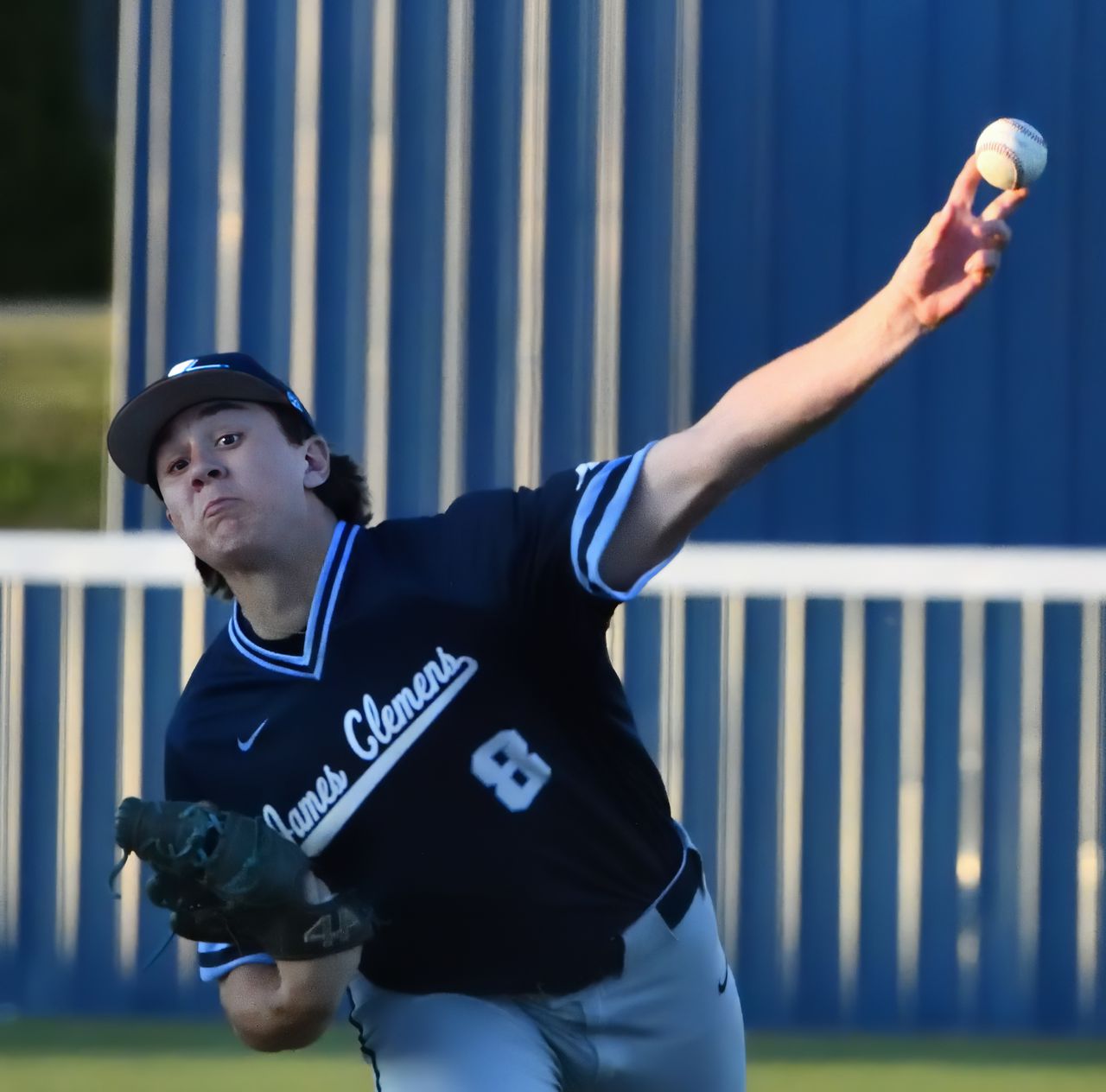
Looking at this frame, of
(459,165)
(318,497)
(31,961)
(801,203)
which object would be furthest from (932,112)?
(31,961)

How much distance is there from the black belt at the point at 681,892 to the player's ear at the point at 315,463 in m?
0.87

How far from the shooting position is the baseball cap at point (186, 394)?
3057mm

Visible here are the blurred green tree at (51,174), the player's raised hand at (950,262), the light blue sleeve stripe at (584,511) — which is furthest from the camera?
the blurred green tree at (51,174)

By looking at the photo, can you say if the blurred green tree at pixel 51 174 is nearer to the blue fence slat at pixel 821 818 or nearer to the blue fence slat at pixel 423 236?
the blue fence slat at pixel 423 236

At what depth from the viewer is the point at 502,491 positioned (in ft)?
10.0

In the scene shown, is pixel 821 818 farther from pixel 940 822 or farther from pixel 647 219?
pixel 647 219

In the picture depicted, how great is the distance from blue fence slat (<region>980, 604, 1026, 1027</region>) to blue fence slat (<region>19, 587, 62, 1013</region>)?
2907 mm

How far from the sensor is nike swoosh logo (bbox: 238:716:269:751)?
9.82 ft

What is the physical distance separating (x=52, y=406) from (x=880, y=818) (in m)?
9.78

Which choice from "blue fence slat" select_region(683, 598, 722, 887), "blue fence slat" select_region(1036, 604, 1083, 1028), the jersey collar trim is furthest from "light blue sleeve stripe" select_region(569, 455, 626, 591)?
"blue fence slat" select_region(1036, 604, 1083, 1028)

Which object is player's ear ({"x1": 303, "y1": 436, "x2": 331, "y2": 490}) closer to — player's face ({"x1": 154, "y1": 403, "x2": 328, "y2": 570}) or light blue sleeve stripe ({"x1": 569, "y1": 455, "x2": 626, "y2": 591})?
player's face ({"x1": 154, "y1": 403, "x2": 328, "y2": 570})

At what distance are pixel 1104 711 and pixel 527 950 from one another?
3458 millimetres

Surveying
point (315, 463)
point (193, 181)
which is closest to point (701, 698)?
point (193, 181)

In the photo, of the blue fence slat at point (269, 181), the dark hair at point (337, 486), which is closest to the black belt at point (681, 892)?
the dark hair at point (337, 486)
